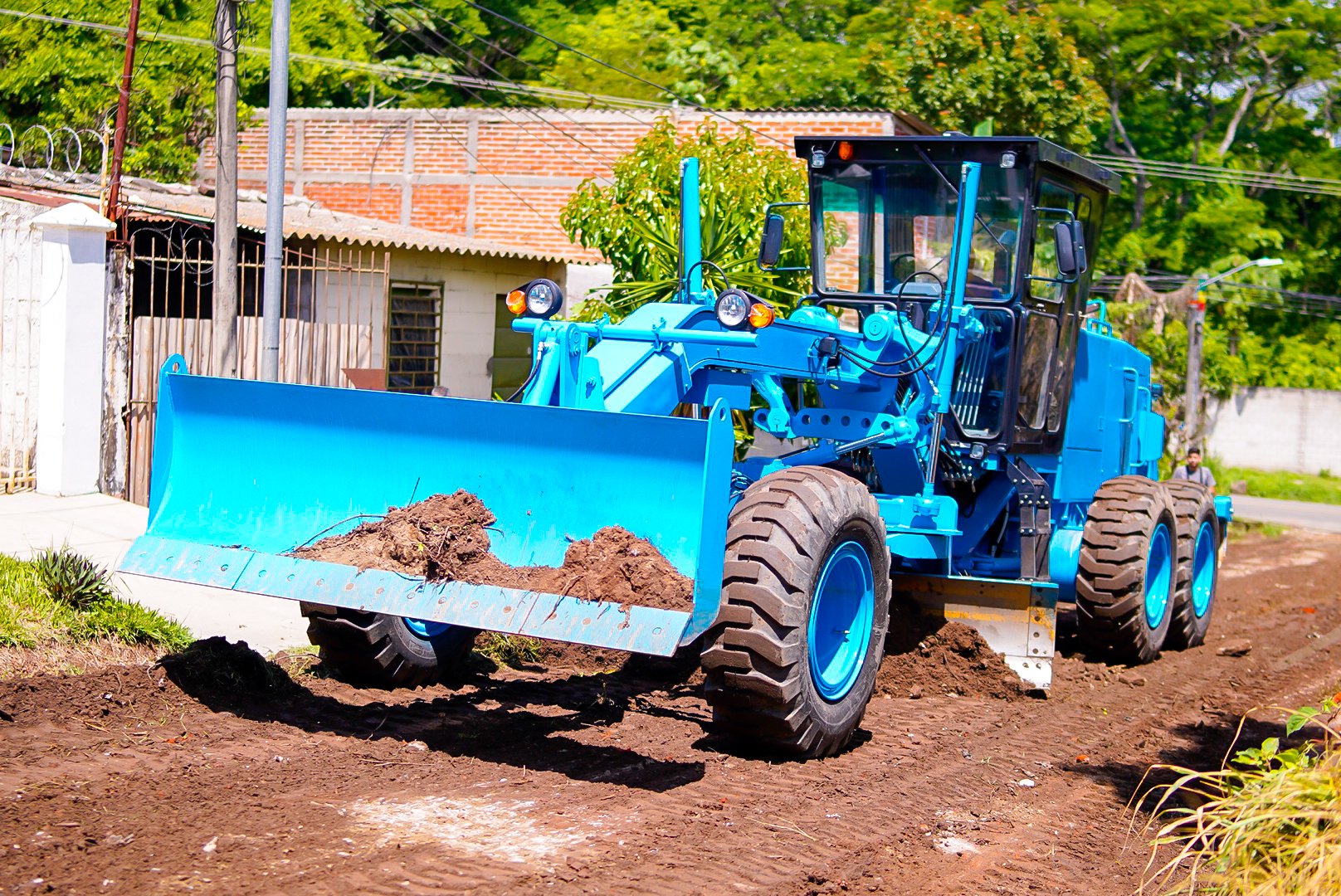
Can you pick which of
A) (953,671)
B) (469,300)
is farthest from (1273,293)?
(953,671)

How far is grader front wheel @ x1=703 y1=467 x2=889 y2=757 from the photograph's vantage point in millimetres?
6137

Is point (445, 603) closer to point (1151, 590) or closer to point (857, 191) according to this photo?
point (857, 191)

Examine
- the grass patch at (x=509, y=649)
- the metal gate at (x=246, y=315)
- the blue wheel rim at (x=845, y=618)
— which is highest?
the metal gate at (x=246, y=315)

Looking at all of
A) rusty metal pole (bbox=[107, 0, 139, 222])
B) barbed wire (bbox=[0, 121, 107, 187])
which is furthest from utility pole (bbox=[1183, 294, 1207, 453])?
rusty metal pole (bbox=[107, 0, 139, 222])

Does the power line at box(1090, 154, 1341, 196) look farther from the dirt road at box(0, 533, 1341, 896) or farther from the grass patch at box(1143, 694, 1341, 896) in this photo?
the grass patch at box(1143, 694, 1341, 896)

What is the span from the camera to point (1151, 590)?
1031 centimetres

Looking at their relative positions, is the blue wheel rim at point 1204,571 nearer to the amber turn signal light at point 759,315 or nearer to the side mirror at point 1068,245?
the side mirror at point 1068,245

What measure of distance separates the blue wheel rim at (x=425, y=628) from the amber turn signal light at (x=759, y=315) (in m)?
2.33

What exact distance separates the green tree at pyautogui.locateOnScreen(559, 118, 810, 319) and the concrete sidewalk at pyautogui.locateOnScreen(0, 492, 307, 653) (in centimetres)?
439

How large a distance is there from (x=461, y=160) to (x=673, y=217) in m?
11.9

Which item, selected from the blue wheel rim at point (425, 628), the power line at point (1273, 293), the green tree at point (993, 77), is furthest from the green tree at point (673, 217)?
the power line at point (1273, 293)

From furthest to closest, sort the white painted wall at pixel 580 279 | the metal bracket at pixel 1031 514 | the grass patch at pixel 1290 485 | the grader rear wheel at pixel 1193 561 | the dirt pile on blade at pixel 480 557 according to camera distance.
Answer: the grass patch at pixel 1290 485, the white painted wall at pixel 580 279, the grader rear wheel at pixel 1193 561, the metal bracket at pixel 1031 514, the dirt pile on blade at pixel 480 557

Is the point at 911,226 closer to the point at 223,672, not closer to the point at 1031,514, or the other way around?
the point at 1031,514

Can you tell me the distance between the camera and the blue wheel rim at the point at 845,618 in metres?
6.88
